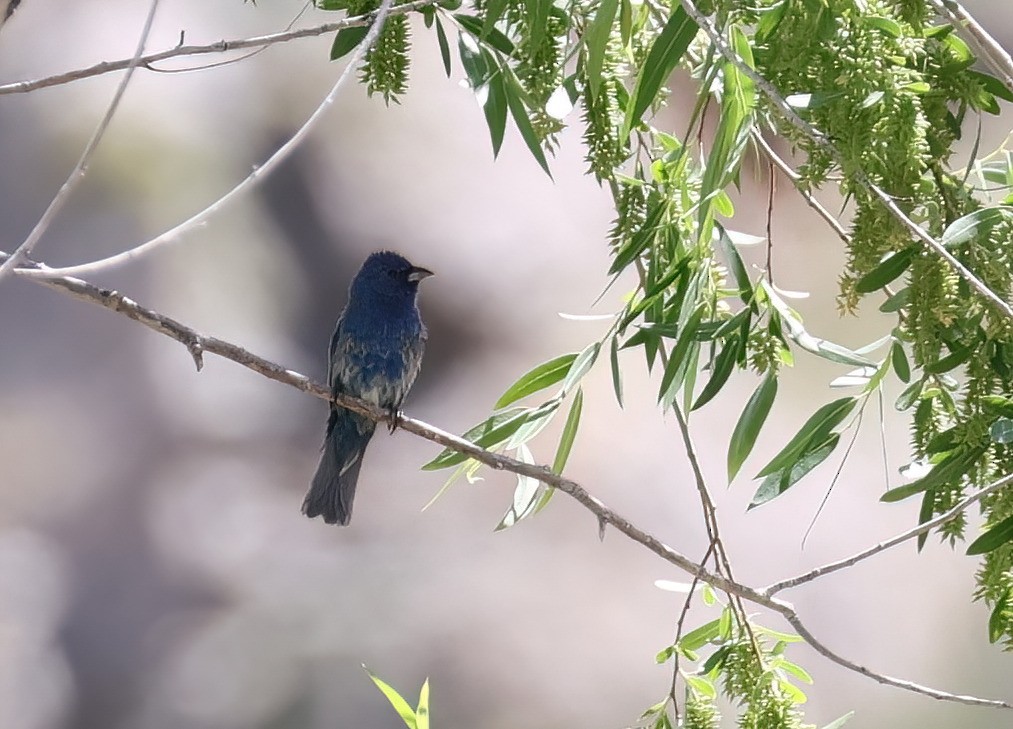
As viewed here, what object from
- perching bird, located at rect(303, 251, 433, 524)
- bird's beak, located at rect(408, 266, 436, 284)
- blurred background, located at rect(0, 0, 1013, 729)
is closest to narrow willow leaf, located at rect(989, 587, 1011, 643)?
perching bird, located at rect(303, 251, 433, 524)

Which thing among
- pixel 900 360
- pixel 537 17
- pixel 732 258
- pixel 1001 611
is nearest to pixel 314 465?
pixel 732 258

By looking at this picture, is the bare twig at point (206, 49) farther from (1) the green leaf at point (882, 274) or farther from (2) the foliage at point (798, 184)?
(1) the green leaf at point (882, 274)

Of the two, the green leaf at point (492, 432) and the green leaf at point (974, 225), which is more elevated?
the green leaf at point (492, 432)

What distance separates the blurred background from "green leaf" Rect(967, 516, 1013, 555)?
2.76 metres

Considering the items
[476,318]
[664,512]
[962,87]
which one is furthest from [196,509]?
[962,87]

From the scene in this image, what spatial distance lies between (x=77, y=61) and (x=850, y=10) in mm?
3996

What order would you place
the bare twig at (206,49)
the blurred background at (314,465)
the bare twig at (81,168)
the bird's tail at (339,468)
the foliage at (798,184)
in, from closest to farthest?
the bare twig at (81,168), the foliage at (798,184), the bare twig at (206,49), the bird's tail at (339,468), the blurred background at (314,465)

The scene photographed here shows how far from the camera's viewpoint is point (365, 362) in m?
3.22

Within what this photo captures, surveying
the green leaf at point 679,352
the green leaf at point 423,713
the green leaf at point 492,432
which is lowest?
the green leaf at point 423,713

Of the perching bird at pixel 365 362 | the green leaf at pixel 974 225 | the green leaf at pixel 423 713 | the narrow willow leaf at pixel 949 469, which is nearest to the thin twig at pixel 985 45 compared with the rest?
the green leaf at pixel 974 225

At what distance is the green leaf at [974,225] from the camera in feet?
4.03

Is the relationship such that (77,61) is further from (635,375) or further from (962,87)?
(962,87)

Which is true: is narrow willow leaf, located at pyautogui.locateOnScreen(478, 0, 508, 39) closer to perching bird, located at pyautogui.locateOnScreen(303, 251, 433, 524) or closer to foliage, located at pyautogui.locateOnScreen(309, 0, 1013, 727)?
foliage, located at pyautogui.locateOnScreen(309, 0, 1013, 727)

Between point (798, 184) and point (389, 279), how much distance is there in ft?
7.22
